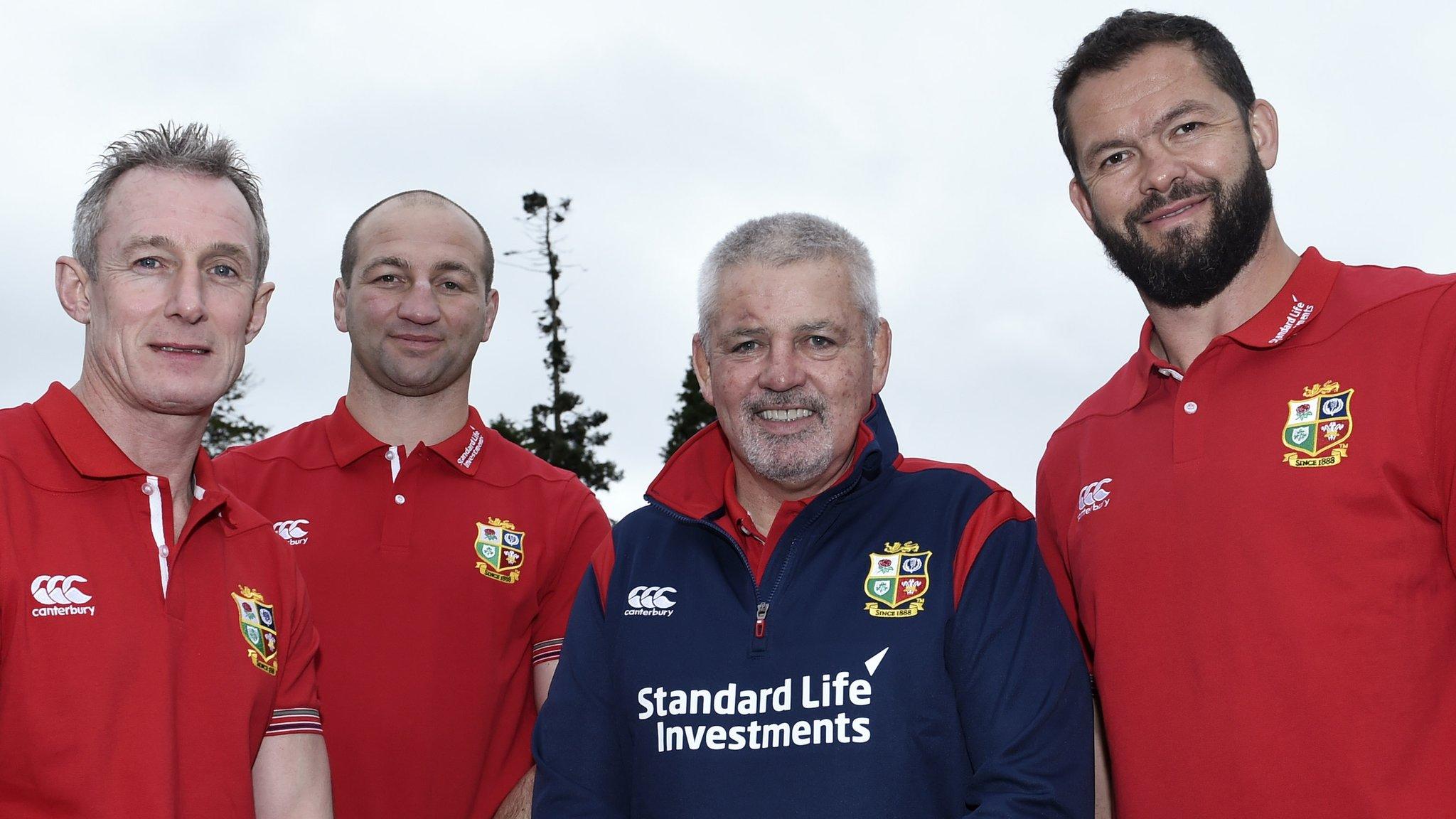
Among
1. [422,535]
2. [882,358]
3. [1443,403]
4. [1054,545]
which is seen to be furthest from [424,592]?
[1443,403]

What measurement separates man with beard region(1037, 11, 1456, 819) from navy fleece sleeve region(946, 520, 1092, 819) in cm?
29

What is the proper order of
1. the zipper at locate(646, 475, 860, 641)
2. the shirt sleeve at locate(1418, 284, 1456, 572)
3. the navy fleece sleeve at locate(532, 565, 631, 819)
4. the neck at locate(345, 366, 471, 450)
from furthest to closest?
the neck at locate(345, 366, 471, 450) → the navy fleece sleeve at locate(532, 565, 631, 819) → the zipper at locate(646, 475, 860, 641) → the shirt sleeve at locate(1418, 284, 1456, 572)

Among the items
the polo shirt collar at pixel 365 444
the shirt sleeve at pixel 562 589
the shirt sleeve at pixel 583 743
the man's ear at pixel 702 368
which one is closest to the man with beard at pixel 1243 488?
the man's ear at pixel 702 368

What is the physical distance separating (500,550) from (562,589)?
0.32 metres

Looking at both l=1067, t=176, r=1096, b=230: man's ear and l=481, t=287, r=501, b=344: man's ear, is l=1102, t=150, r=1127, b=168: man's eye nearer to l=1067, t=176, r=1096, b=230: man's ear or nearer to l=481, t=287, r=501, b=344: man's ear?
l=1067, t=176, r=1096, b=230: man's ear

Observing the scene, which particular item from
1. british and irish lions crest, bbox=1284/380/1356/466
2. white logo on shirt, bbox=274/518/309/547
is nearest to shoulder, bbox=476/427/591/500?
white logo on shirt, bbox=274/518/309/547

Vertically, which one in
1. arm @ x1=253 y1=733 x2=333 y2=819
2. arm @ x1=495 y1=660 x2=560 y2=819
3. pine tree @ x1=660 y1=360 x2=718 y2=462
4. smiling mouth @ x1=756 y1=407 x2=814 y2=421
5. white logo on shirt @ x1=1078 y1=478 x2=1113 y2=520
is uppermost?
pine tree @ x1=660 y1=360 x2=718 y2=462

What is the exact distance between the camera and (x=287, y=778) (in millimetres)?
4059

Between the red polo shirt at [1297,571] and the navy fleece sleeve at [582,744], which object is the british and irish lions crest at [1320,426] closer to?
the red polo shirt at [1297,571]

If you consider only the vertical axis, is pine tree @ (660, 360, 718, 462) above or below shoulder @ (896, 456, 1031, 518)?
above

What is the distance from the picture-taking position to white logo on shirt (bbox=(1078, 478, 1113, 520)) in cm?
398

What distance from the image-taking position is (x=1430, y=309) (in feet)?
11.4

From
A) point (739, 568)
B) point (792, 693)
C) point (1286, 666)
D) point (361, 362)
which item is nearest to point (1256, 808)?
point (1286, 666)

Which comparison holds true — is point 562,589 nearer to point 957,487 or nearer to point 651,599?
point 651,599
